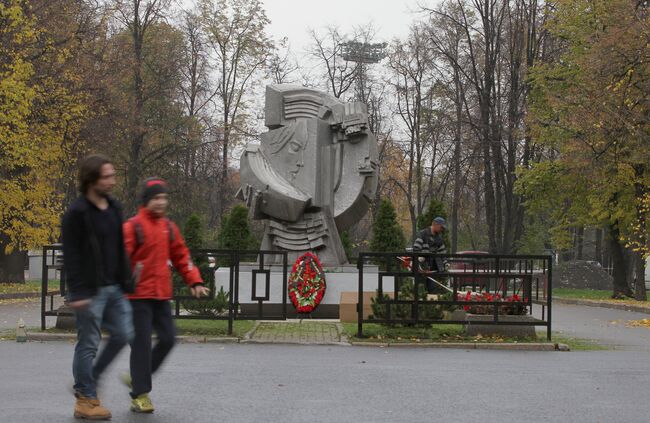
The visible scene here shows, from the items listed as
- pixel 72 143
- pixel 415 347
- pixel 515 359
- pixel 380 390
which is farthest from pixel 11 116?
pixel 380 390

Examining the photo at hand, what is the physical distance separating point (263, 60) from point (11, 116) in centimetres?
2448

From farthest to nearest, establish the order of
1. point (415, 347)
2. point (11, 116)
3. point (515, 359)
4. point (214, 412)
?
point (11, 116), point (415, 347), point (515, 359), point (214, 412)

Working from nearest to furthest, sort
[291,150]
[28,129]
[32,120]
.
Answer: [291,150], [28,129], [32,120]

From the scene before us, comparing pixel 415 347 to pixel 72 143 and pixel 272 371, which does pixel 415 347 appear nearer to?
pixel 272 371

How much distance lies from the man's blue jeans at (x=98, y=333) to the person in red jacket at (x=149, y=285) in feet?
0.65

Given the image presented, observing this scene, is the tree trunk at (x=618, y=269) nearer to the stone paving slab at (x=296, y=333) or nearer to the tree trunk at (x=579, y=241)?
the tree trunk at (x=579, y=241)

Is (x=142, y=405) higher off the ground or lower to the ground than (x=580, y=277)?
lower

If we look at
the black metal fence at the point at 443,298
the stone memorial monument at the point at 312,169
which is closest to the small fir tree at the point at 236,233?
the stone memorial monument at the point at 312,169

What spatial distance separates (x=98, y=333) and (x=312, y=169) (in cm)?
1636

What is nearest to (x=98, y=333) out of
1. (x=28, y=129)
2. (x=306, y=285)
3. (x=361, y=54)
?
(x=306, y=285)

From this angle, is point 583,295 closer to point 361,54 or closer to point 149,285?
point 361,54

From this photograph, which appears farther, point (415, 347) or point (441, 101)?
point (441, 101)

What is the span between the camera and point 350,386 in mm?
9883

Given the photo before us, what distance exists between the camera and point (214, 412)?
806cm
